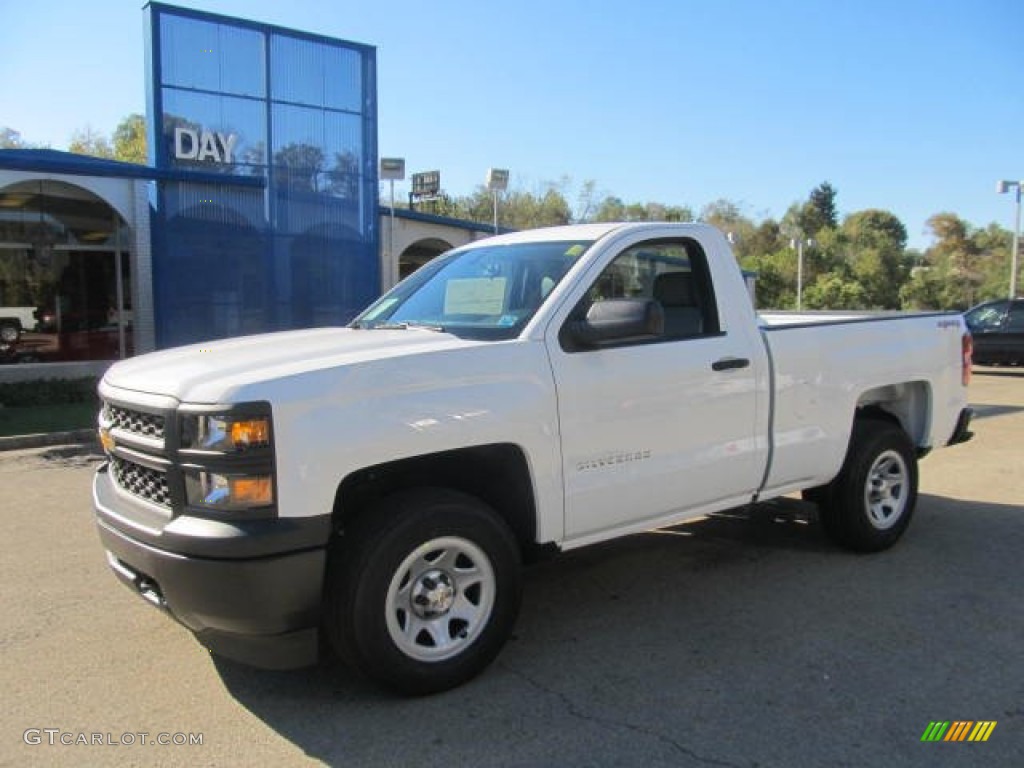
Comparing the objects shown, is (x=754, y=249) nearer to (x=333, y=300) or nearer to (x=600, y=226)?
(x=333, y=300)

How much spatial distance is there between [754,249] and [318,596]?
265ft

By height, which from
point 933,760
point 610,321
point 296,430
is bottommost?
point 933,760

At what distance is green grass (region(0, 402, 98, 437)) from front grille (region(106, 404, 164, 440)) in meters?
8.63

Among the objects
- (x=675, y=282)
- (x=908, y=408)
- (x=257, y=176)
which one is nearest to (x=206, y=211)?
(x=257, y=176)

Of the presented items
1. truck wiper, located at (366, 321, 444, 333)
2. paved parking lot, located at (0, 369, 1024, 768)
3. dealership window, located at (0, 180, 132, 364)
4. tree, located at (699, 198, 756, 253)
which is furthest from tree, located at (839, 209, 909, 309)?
truck wiper, located at (366, 321, 444, 333)

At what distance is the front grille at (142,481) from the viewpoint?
3516 mm

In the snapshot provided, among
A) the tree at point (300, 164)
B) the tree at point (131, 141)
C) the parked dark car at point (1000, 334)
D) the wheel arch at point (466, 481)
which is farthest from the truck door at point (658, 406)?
the tree at point (131, 141)

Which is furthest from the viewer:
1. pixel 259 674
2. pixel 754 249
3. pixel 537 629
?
pixel 754 249

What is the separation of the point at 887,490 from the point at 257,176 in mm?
14479

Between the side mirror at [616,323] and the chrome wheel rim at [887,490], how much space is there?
2.42 meters

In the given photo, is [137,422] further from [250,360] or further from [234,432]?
[234,432]

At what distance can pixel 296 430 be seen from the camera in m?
3.26

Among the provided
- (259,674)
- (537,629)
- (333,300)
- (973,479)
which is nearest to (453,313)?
(537,629)

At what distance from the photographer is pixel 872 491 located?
5.66 metres
